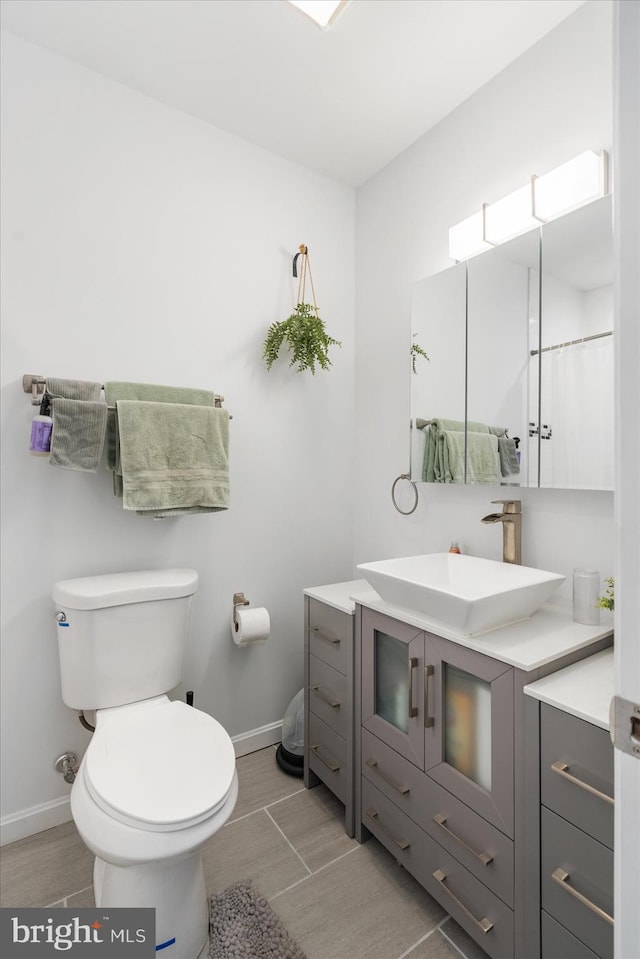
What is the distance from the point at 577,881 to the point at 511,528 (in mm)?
939

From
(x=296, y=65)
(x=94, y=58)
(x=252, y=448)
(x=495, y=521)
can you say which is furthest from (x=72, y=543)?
(x=296, y=65)

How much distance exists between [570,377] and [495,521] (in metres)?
0.51

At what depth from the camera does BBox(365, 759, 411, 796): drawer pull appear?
1487 mm

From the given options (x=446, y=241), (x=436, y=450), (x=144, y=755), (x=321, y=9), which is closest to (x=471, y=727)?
(x=144, y=755)

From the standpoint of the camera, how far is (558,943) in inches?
42.5

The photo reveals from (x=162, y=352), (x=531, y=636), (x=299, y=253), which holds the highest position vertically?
(x=299, y=253)

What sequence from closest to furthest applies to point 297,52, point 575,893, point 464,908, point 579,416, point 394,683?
point 575,893 → point 464,908 → point 579,416 → point 394,683 → point 297,52

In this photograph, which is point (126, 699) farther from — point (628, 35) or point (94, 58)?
point (94, 58)

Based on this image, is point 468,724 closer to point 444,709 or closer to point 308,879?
point 444,709

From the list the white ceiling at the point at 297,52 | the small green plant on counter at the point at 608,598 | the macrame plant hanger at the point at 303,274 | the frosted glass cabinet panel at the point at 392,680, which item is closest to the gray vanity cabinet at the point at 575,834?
the small green plant on counter at the point at 608,598

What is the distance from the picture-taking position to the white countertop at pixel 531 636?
1.20 meters

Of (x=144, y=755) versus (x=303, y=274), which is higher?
(x=303, y=274)

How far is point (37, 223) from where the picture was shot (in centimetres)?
170

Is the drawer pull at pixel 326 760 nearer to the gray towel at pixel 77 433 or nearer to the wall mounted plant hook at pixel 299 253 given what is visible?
the gray towel at pixel 77 433
